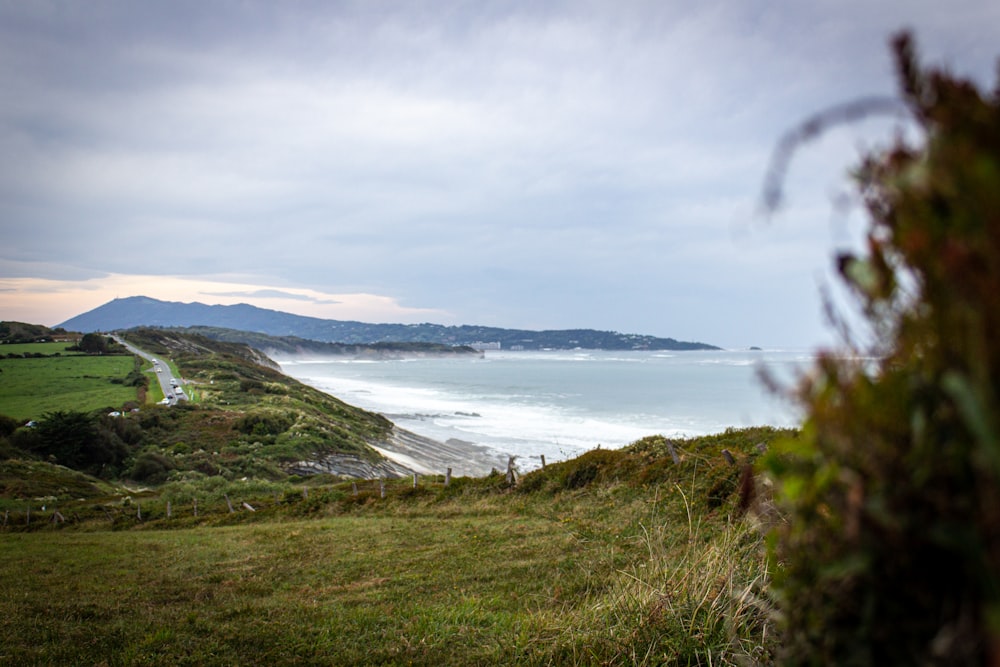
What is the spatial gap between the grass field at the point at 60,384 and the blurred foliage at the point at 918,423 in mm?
54078

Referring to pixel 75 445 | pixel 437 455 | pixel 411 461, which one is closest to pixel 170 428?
pixel 75 445

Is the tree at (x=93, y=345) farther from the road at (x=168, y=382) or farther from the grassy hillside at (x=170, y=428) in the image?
the grassy hillside at (x=170, y=428)

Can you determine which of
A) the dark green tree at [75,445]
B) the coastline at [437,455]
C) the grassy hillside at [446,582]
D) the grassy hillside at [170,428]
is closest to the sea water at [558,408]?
the coastline at [437,455]

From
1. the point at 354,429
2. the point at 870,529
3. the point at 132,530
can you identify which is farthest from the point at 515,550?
the point at 354,429

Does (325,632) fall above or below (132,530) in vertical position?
above

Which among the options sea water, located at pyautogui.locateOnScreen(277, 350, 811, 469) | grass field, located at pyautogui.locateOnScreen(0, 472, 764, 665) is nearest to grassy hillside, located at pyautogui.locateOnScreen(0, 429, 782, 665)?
grass field, located at pyautogui.locateOnScreen(0, 472, 764, 665)

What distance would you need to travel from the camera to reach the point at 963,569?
784 millimetres

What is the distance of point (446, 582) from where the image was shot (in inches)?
361

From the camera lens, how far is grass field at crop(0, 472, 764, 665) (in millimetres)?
→ 4000

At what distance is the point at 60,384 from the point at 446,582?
2507 inches

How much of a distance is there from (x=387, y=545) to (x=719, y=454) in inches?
385

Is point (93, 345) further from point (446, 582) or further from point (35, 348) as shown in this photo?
point (446, 582)

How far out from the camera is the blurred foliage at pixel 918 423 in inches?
27.1

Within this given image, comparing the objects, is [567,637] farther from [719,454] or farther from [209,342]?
[209,342]
